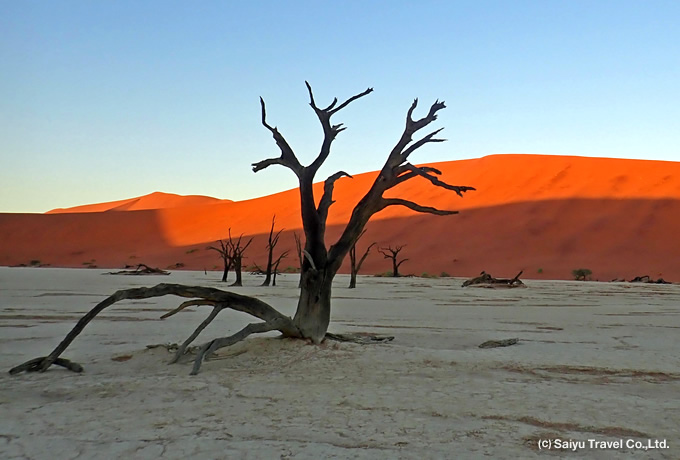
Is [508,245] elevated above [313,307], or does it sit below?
above

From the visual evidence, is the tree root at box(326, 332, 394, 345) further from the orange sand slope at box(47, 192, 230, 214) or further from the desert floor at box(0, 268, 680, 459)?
the orange sand slope at box(47, 192, 230, 214)

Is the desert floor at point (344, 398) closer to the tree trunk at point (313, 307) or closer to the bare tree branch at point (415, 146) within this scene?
the tree trunk at point (313, 307)

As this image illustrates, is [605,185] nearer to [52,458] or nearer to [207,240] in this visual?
[207,240]

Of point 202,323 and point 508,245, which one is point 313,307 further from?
point 508,245

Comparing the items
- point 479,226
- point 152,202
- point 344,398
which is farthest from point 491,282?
point 152,202

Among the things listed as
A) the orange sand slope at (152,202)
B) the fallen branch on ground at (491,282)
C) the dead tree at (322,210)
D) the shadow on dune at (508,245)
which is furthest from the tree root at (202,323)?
the orange sand slope at (152,202)

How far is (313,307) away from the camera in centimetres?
536

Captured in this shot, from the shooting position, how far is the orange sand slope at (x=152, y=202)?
385 feet

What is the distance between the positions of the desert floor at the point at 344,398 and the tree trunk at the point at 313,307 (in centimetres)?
16

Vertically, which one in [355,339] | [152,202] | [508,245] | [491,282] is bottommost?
[355,339]

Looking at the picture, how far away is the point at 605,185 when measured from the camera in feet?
143

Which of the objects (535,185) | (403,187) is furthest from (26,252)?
(535,185)

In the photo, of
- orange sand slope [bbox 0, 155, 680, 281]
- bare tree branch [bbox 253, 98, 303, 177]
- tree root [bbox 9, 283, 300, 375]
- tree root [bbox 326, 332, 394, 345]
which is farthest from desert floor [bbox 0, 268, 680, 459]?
orange sand slope [bbox 0, 155, 680, 281]

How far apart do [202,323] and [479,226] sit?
37.9 m
